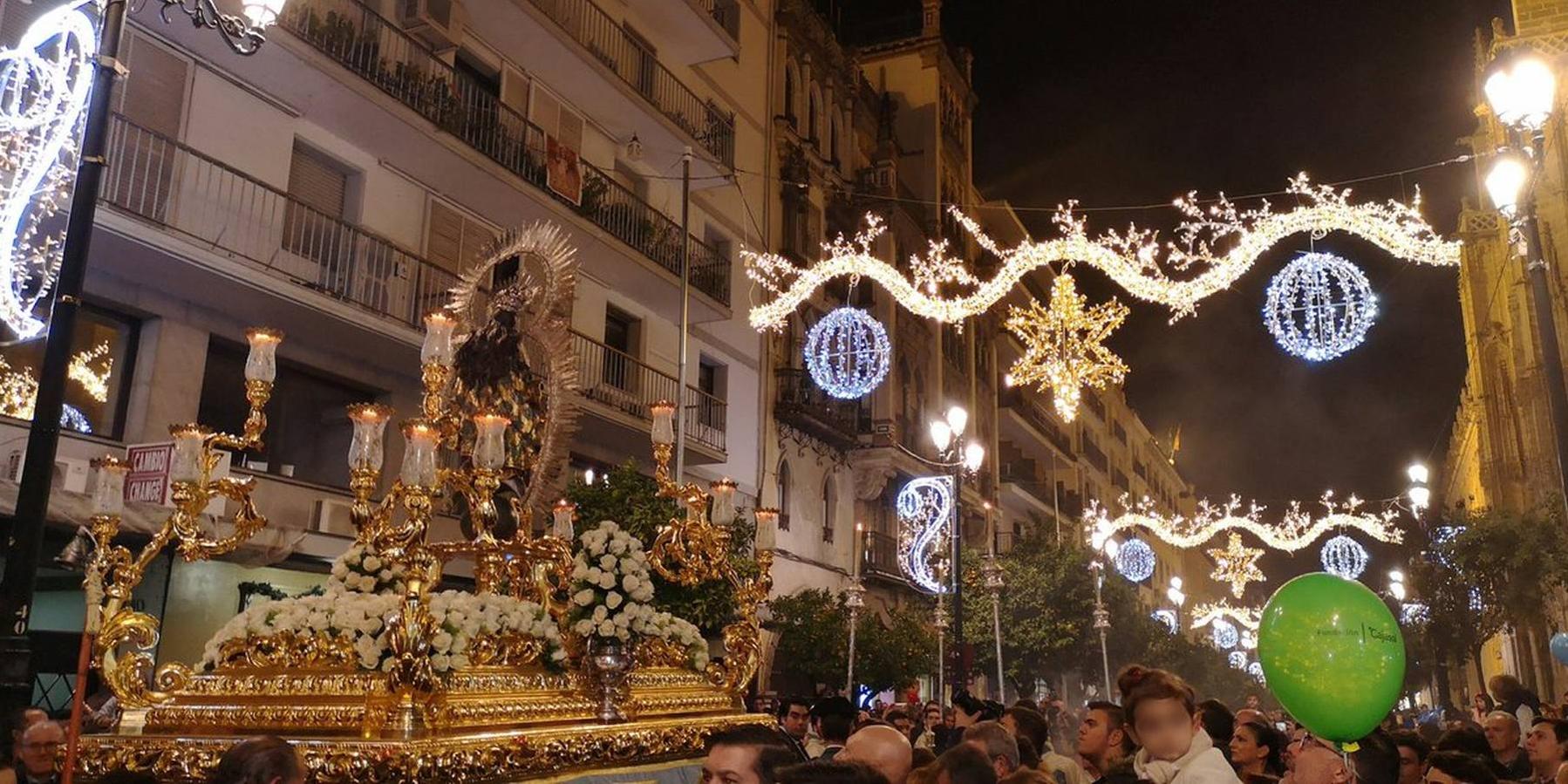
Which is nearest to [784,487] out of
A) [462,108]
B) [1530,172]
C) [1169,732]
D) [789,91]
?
[789,91]

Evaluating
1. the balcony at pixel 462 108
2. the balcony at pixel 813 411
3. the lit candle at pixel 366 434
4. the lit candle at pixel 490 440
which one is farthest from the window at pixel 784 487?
the lit candle at pixel 366 434

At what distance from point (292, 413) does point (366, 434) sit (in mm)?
8993

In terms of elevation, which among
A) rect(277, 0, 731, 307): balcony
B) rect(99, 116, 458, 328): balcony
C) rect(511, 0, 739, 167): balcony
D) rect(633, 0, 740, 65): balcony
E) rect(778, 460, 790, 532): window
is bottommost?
rect(778, 460, 790, 532): window

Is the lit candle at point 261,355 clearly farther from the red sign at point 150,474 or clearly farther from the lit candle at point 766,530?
the lit candle at point 766,530

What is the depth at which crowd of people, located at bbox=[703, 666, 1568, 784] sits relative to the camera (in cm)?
389

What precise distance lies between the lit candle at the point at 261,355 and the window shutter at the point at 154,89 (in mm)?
7441

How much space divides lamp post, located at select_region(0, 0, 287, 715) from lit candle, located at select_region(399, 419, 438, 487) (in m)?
1.75

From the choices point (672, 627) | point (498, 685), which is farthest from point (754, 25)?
point (498, 685)

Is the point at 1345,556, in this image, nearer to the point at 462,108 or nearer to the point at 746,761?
the point at 462,108

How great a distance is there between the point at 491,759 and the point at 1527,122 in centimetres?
1014

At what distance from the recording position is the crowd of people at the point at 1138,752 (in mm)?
3889

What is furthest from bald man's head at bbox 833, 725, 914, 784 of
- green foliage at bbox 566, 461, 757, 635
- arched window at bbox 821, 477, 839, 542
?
arched window at bbox 821, 477, 839, 542

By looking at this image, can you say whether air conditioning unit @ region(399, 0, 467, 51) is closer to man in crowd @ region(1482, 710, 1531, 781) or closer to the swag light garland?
the swag light garland

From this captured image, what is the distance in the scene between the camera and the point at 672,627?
8531mm
